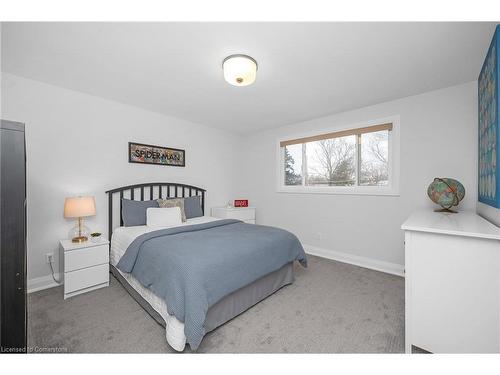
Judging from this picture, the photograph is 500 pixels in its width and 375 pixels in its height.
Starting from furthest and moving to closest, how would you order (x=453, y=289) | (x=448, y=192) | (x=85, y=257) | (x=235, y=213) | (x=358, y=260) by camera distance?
1. (x=235, y=213)
2. (x=358, y=260)
3. (x=85, y=257)
4. (x=448, y=192)
5. (x=453, y=289)

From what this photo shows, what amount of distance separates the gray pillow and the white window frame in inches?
92.3

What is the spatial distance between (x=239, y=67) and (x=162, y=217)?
205 centimetres

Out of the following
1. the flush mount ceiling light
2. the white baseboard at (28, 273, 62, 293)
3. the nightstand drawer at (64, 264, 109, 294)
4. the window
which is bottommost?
the white baseboard at (28, 273, 62, 293)

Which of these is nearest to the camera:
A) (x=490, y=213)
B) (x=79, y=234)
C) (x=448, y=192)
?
(x=490, y=213)

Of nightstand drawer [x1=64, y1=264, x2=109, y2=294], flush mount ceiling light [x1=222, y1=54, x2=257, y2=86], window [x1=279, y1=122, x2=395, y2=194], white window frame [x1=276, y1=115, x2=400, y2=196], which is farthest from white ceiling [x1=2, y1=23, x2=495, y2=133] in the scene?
nightstand drawer [x1=64, y1=264, x2=109, y2=294]

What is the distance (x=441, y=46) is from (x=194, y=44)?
6.60ft

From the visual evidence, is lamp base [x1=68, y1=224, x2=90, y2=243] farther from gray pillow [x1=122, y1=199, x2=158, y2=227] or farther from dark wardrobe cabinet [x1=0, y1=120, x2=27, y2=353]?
dark wardrobe cabinet [x1=0, y1=120, x2=27, y2=353]

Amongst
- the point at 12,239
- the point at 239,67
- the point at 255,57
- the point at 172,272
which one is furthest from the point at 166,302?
the point at 255,57

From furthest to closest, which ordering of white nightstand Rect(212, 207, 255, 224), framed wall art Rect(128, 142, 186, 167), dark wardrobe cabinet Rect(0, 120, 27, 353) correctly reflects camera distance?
white nightstand Rect(212, 207, 255, 224) < framed wall art Rect(128, 142, 186, 167) < dark wardrobe cabinet Rect(0, 120, 27, 353)

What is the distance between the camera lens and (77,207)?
2318 mm

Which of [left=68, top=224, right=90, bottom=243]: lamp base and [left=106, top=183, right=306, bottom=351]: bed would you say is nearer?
[left=106, top=183, right=306, bottom=351]: bed

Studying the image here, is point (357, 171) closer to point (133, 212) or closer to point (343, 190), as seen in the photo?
point (343, 190)

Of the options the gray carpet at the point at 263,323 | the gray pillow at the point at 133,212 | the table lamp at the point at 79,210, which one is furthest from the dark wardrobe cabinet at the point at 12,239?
the gray pillow at the point at 133,212

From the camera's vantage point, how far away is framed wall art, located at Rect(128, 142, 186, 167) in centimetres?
312
